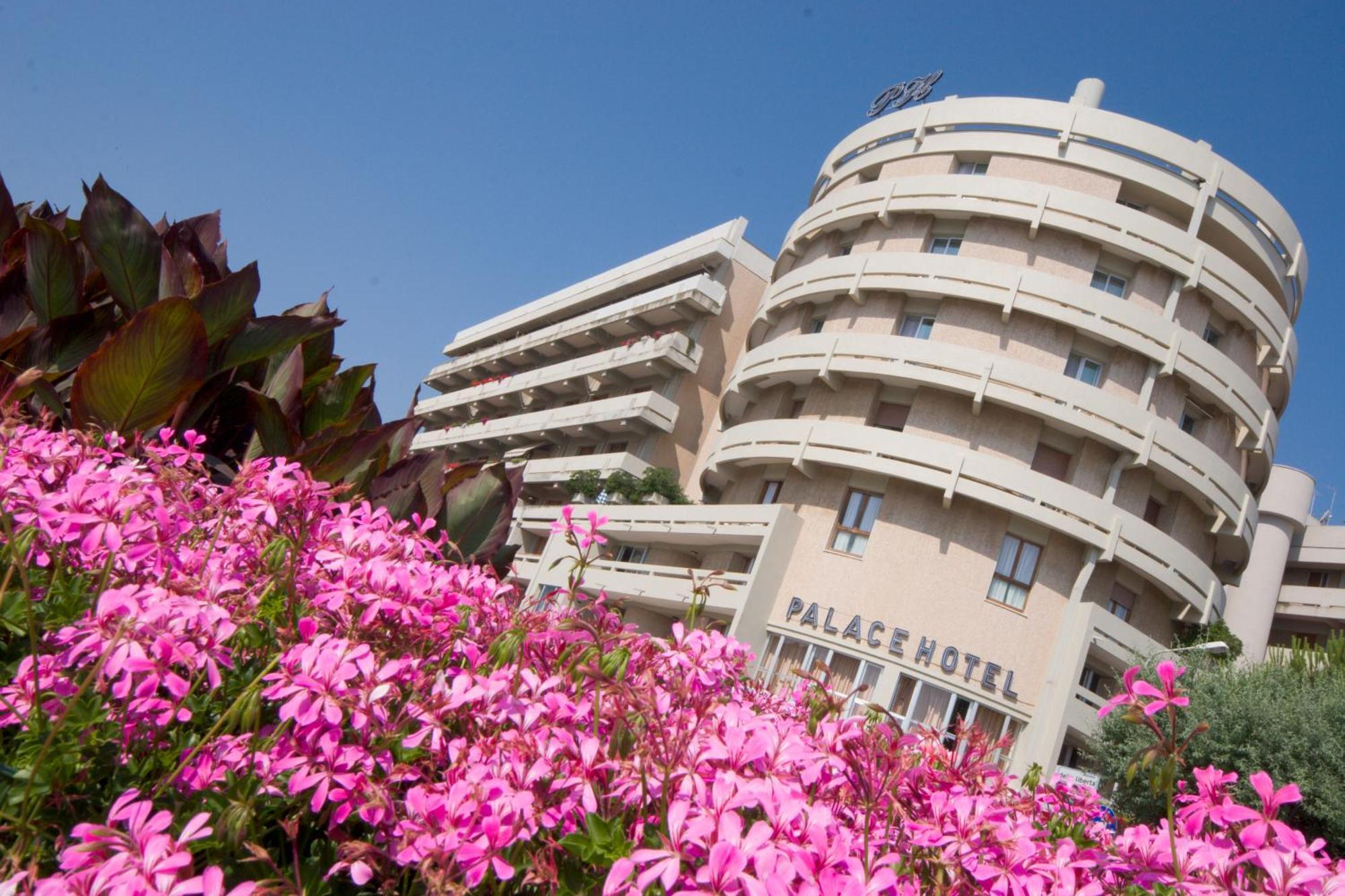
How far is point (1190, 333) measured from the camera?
23.9m

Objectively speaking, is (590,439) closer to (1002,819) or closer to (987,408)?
(987,408)

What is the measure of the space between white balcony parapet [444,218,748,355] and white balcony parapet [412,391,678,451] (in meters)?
6.15

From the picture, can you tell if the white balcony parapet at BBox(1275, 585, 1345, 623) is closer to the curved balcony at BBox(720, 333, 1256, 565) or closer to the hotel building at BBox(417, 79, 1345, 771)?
the hotel building at BBox(417, 79, 1345, 771)

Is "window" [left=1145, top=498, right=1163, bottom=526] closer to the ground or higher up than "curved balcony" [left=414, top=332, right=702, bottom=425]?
closer to the ground

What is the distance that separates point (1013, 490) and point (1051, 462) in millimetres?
2513

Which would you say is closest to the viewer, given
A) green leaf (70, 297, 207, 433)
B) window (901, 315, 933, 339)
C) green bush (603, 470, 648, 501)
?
green leaf (70, 297, 207, 433)

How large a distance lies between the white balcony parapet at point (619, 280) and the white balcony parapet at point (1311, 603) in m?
26.6

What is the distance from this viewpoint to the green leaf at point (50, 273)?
10.6 ft

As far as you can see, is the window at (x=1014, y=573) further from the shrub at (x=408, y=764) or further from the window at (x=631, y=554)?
the shrub at (x=408, y=764)

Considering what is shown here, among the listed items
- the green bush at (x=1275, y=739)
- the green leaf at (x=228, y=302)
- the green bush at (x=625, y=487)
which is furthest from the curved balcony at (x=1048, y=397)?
the green leaf at (x=228, y=302)

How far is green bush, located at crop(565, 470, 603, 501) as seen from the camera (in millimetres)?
32375

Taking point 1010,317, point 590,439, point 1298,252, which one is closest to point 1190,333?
point 1010,317

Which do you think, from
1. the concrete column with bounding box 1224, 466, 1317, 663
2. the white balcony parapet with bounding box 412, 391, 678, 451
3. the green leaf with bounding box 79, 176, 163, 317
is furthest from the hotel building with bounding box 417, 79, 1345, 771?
the green leaf with bounding box 79, 176, 163, 317

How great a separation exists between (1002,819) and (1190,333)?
26.3 m
